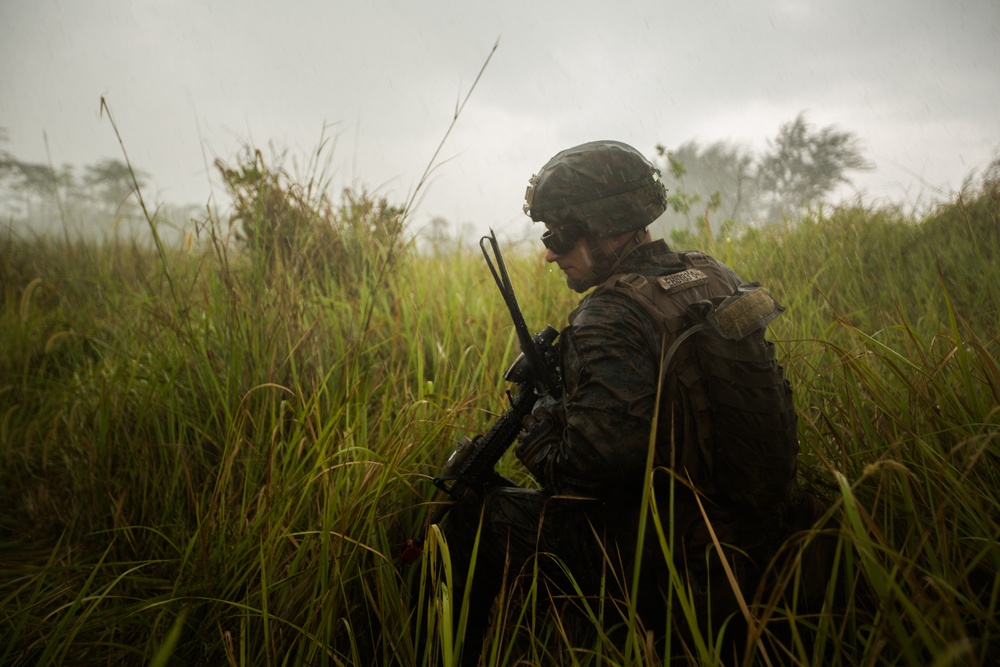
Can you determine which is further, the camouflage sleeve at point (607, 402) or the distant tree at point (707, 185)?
the distant tree at point (707, 185)

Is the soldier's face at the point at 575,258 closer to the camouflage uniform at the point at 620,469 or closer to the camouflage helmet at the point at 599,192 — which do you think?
the camouflage helmet at the point at 599,192

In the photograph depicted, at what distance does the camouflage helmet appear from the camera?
1632mm

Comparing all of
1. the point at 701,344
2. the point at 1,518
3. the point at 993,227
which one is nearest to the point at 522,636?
the point at 701,344

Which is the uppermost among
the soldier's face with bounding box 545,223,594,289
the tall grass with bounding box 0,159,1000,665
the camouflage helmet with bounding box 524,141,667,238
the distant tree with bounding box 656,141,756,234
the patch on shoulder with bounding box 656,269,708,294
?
the distant tree with bounding box 656,141,756,234

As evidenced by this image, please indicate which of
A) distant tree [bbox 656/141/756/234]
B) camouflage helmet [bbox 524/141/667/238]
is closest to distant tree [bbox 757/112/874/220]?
distant tree [bbox 656/141/756/234]

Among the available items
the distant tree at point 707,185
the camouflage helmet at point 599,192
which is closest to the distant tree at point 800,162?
the distant tree at point 707,185

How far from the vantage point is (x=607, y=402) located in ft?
4.21

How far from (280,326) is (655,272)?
5.43ft

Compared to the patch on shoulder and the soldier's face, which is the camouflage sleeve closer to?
the patch on shoulder

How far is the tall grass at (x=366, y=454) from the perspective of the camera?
3.60ft

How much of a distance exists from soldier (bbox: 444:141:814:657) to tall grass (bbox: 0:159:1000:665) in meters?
0.13

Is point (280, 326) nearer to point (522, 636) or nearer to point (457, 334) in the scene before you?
point (457, 334)

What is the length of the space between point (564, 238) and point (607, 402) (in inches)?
26.1

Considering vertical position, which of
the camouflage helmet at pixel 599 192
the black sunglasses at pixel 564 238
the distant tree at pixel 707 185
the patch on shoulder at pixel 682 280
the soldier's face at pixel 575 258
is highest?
the distant tree at pixel 707 185
